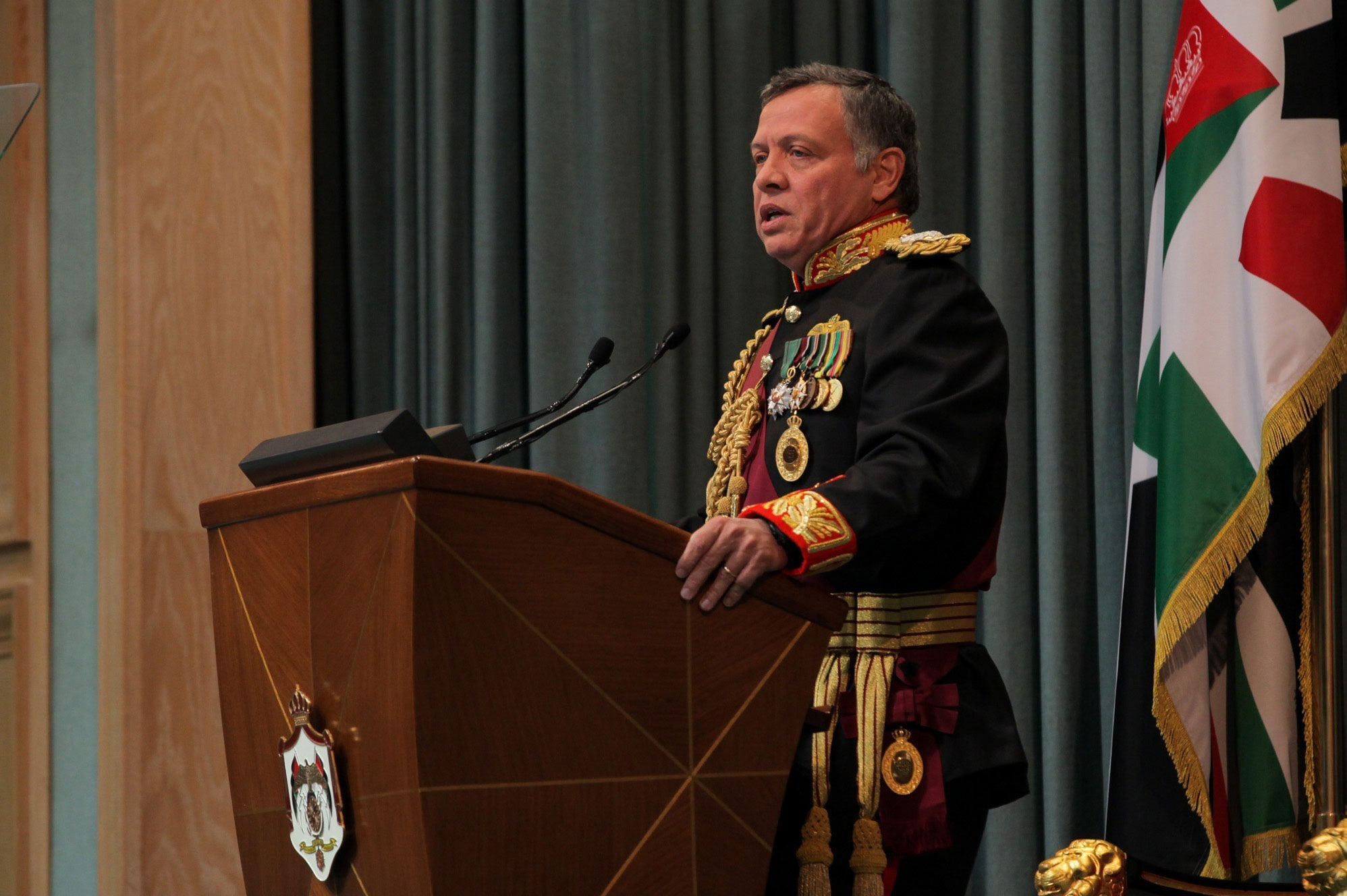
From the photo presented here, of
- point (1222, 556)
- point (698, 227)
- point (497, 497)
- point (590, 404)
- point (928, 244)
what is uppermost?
point (698, 227)

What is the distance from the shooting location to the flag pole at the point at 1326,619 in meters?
2.01

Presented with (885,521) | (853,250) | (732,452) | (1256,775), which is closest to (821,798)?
(885,521)

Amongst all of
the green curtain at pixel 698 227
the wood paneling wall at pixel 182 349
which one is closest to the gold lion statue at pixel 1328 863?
the green curtain at pixel 698 227

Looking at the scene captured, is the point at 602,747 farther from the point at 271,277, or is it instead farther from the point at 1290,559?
the point at 271,277

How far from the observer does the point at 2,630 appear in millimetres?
3139

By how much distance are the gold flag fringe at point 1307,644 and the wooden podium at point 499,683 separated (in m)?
0.97

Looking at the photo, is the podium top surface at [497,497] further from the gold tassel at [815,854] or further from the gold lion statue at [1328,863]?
the gold lion statue at [1328,863]

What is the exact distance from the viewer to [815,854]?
5.17 feet

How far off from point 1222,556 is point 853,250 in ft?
2.23

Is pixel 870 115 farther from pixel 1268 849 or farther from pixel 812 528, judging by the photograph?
pixel 1268 849

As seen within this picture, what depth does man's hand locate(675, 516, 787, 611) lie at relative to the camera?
1.33m

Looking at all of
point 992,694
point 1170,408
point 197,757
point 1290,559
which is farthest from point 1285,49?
point 197,757

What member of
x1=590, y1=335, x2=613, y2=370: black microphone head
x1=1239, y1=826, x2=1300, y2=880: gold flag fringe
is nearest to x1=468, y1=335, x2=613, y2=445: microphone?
x1=590, y1=335, x2=613, y2=370: black microphone head

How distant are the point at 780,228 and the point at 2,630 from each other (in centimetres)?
207
